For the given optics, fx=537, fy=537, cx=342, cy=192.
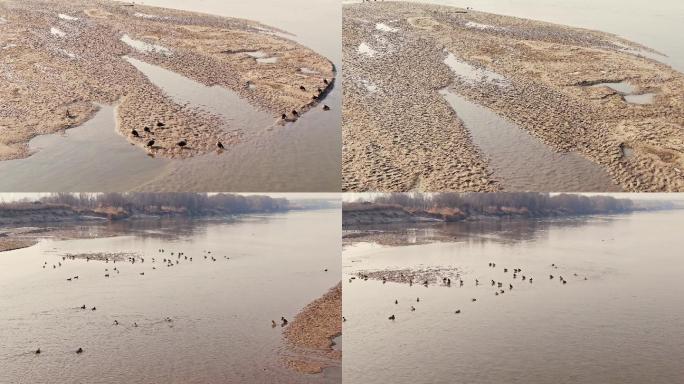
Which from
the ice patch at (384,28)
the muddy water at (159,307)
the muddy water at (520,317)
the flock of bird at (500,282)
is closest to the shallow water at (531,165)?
the muddy water at (520,317)

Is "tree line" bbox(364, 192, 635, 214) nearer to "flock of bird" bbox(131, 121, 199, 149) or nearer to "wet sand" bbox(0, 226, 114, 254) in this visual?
"flock of bird" bbox(131, 121, 199, 149)

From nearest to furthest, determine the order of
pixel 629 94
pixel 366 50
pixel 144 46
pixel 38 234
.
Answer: pixel 629 94 < pixel 38 234 < pixel 366 50 < pixel 144 46

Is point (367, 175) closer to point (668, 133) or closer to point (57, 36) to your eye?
point (668, 133)

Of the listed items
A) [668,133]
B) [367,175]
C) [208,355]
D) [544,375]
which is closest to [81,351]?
[208,355]

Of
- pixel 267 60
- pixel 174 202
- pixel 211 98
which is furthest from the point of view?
pixel 174 202

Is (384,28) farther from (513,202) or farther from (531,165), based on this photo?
(531,165)

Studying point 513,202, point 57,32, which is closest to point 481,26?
point 513,202
